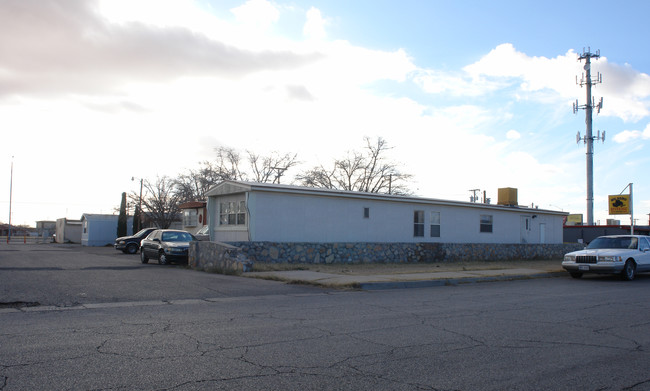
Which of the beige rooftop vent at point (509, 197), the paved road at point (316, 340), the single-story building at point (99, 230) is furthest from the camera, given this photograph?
the single-story building at point (99, 230)

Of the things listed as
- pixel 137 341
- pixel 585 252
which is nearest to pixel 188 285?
pixel 137 341

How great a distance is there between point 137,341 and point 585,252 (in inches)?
646

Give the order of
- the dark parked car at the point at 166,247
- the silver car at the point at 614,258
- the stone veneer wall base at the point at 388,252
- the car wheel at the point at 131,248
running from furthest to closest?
1. the car wheel at the point at 131,248
2. the dark parked car at the point at 166,247
3. the stone veneer wall base at the point at 388,252
4. the silver car at the point at 614,258

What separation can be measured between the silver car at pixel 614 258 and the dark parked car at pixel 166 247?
584 inches

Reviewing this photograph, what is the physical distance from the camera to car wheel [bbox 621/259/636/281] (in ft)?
58.1

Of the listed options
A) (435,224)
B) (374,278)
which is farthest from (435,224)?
(374,278)

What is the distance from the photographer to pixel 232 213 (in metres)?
23.6

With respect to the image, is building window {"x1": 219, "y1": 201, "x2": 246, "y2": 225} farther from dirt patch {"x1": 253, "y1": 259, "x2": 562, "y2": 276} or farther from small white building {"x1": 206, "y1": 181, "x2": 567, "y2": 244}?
dirt patch {"x1": 253, "y1": 259, "x2": 562, "y2": 276}

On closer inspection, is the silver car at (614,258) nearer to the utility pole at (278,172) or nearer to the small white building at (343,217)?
the small white building at (343,217)

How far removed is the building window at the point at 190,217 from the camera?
107 ft

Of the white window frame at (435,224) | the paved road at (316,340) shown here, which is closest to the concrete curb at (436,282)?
the paved road at (316,340)

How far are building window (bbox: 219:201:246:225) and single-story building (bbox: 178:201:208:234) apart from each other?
632 centimetres

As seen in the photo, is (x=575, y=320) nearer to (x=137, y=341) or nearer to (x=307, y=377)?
(x=307, y=377)

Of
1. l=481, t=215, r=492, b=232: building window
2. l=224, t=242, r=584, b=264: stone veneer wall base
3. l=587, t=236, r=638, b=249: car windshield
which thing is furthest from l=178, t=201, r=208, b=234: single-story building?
l=587, t=236, r=638, b=249: car windshield
